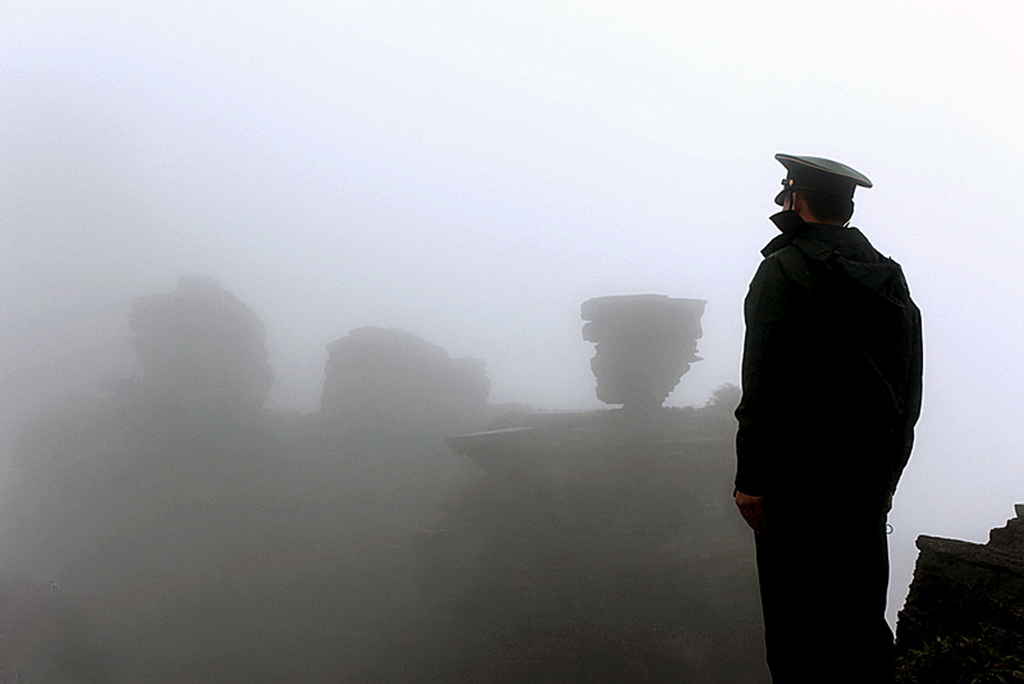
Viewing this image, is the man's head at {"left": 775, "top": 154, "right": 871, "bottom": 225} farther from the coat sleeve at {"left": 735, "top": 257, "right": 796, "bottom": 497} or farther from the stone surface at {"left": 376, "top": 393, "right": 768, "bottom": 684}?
the stone surface at {"left": 376, "top": 393, "right": 768, "bottom": 684}

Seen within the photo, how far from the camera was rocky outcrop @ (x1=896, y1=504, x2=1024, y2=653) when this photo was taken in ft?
12.8

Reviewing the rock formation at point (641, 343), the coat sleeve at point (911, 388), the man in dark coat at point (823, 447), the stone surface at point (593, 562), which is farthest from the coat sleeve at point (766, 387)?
the rock formation at point (641, 343)

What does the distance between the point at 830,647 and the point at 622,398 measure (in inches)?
1177

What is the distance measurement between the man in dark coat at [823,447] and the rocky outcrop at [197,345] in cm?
5306

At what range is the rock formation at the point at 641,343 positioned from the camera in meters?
30.9

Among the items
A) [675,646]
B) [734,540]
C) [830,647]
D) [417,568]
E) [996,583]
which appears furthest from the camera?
[417,568]

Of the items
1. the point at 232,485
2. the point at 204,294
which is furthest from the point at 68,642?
the point at 204,294

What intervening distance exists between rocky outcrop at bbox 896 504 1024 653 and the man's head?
10.8 feet

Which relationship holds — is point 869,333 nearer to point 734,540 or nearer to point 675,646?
point 675,646

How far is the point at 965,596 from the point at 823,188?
3.64 metres

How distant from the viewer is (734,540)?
29000mm

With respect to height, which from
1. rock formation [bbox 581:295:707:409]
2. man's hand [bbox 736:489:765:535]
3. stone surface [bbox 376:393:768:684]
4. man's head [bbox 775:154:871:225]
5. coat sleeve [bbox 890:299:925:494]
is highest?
man's head [bbox 775:154:871:225]

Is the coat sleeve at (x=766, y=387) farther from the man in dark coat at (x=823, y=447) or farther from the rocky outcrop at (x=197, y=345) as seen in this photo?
the rocky outcrop at (x=197, y=345)

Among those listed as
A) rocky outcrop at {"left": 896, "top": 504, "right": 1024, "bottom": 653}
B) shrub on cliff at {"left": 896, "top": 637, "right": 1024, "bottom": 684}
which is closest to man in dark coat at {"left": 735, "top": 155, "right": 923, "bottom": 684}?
shrub on cliff at {"left": 896, "top": 637, "right": 1024, "bottom": 684}
